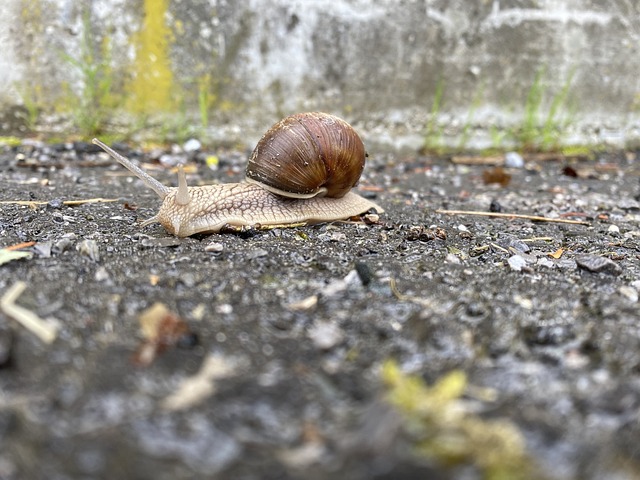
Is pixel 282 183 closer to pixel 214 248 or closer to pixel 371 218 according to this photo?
pixel 371 218

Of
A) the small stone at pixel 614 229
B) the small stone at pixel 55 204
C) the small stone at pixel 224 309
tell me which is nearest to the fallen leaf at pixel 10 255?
the small stone at pixel 224 309

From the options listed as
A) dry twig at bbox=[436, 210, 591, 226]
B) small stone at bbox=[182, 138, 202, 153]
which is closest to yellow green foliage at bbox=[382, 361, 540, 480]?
dry twig at bbox=[436, 210, 591, 226]

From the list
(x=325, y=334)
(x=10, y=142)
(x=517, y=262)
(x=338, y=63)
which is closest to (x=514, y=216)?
(x=517, y=262)

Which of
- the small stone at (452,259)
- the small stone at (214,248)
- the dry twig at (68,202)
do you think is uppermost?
the small stone at (452,259)

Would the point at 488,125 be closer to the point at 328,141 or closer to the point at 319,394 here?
the point at 328,141

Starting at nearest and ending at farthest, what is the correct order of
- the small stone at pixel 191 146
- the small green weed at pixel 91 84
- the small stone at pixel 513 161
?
the small green weed at pixel 91 84 → the small stone at pixel 191 146 → the small stone at pixel 513 161

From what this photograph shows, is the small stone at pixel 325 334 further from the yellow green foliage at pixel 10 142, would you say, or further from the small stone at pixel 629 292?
the yellow green foliage at pixel 10 142
